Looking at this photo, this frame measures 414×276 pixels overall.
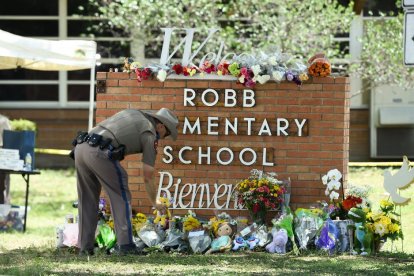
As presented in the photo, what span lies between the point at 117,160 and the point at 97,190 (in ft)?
1.55

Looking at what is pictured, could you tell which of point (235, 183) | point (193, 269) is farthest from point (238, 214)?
point (193, 269)

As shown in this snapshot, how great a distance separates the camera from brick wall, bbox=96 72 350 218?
1133cm

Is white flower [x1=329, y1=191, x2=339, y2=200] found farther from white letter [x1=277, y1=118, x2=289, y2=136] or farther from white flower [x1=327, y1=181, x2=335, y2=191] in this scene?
white letter [x1=277, y1=118, x2=289, y2=136]

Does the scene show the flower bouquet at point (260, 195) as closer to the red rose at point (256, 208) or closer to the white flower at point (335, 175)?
the red rose at point (256, 208)

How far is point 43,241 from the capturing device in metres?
12.7

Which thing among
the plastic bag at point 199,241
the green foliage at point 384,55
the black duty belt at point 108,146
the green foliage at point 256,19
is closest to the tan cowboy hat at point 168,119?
the black duty belt at point 108,146

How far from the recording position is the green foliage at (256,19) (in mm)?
18566

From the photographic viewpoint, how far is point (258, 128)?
37.4ft

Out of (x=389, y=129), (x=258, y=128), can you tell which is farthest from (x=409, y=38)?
(x=389, y=129)

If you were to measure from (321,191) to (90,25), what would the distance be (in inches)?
454

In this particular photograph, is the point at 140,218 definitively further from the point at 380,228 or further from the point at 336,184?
the point at 380,228

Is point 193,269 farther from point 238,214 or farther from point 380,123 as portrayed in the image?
point 380,123

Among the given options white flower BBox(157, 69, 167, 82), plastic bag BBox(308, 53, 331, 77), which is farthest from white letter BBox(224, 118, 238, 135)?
plastic bag BBox(308, 53, 331, 77)

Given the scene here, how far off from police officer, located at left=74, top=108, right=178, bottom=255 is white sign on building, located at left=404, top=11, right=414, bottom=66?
8.85ft
